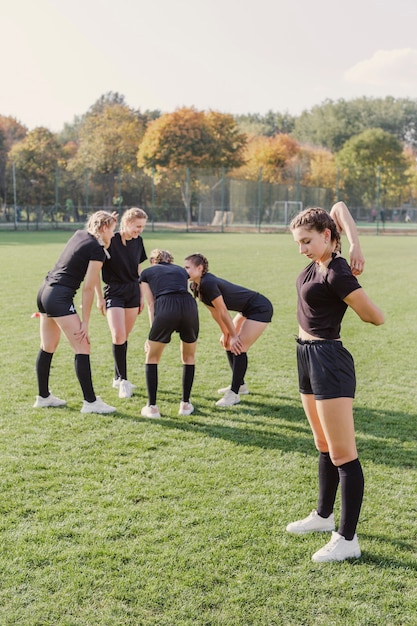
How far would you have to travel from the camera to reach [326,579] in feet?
10.7

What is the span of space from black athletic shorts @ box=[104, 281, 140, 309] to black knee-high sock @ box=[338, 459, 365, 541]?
3.84 meters

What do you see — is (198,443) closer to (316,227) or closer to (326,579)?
(326,579)

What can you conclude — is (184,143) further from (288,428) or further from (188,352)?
(288,428)

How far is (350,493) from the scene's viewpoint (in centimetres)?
340

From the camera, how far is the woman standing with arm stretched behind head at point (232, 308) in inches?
234

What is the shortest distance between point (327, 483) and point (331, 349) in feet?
2.89

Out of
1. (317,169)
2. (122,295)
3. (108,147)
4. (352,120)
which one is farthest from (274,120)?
(122,295)

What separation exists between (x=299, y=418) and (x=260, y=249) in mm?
20473

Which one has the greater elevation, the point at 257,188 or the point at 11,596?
the point at 257,188

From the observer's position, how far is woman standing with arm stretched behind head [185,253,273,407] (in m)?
5.93

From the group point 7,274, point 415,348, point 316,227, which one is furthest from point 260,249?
point 316,227

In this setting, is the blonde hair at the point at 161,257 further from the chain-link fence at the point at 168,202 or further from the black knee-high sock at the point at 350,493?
the chain-link fence at the point at 168,202

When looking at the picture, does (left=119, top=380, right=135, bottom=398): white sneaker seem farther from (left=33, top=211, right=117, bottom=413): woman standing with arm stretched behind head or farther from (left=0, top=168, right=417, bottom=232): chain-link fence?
A: (left=0, top=168, right=417, bottom=232): chain-link fence

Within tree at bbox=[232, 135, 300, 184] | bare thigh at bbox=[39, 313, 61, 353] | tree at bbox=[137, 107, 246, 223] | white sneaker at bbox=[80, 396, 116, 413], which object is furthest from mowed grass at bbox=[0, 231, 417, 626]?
tree at bbox=[232, 135, 300, 184]
